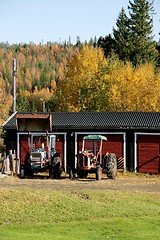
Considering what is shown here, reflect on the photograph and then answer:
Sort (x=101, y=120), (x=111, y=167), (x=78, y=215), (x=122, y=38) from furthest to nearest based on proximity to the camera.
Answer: (x=122, y=38) → (x=101, y=120) → (x=111, y=167) → (x=78, y=215)

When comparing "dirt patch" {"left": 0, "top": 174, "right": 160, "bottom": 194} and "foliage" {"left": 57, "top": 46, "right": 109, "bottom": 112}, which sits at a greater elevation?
"foliage" {"left": 57, "top": 46, "right": 109, "bottom": 112}

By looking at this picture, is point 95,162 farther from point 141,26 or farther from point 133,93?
point 141,26

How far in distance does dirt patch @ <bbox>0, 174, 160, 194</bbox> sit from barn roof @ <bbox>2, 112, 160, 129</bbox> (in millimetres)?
3808

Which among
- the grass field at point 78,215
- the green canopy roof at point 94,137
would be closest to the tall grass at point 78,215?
the grass field at point 78,215

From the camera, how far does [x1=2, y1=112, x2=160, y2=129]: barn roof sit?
112 ft

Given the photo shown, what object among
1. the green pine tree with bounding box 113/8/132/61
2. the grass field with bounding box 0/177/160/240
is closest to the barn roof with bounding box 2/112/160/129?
the grass field with bounding box 0/177/160/240

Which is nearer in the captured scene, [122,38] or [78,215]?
[78,215]

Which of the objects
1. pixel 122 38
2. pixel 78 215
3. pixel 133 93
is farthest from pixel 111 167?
pixel 122 38

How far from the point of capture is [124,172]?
34094 mm

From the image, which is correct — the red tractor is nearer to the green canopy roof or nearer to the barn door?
the green canopy roof

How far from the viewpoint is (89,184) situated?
92.2 feet

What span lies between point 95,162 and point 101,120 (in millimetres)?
4644

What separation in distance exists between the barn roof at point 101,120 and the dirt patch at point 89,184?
12.5 feet

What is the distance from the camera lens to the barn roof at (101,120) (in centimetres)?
3419
